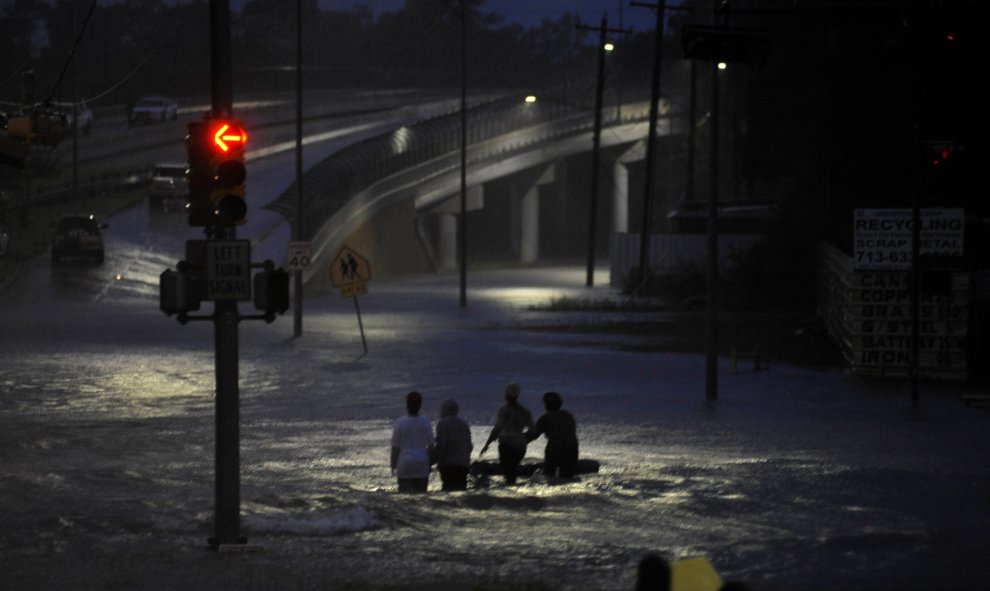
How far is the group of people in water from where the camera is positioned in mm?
15930

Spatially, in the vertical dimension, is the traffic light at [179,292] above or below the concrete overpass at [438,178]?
below

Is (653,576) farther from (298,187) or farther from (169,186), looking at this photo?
(169,186)

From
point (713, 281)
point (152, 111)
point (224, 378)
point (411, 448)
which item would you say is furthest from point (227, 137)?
point (152, 111)

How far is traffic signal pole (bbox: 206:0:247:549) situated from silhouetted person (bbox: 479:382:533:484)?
15.2 ft

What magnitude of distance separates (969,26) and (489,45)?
555ft

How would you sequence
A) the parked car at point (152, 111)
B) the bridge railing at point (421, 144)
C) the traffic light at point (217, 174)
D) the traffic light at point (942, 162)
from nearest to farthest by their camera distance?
the traffic light at point (217, 174) < the traffic light at point (942, 162) < the bridge railing at point (421, 144) < the parked car at point (152, 111)

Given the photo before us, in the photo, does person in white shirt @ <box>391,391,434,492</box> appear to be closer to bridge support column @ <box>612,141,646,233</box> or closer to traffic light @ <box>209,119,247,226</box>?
traffic light @ <box>209,119,247,226</box>

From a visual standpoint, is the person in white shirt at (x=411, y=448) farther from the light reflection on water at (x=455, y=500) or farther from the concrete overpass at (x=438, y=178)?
the concrete overpass at (x=438, y=178)

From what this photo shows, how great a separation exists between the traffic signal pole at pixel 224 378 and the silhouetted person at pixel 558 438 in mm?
4791

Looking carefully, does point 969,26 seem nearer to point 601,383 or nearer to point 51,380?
point 601,383

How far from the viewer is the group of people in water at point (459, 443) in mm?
15930

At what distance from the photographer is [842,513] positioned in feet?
48.1

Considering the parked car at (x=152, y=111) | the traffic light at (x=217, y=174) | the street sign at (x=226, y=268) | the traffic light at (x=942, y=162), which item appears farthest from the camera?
the parked car at (x=152, y=111)

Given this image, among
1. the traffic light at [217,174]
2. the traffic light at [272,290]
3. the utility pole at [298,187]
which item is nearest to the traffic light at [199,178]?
the traffic light at [217,174]
